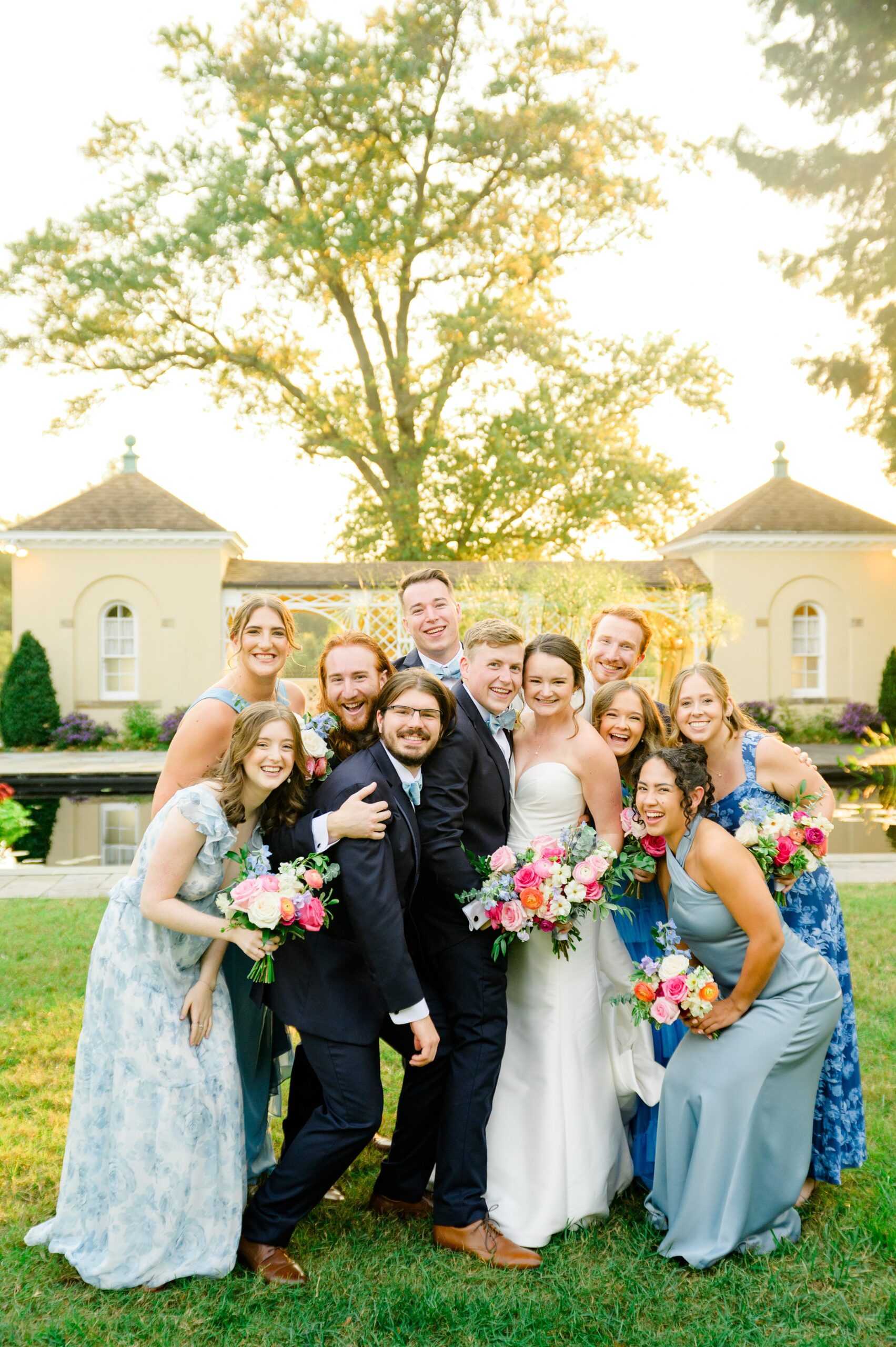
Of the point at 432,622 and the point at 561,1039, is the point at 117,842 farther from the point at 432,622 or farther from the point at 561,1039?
the point at 561,1039

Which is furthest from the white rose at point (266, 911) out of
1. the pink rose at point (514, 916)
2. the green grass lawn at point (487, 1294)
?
the green grass lawn at point (487, 1294)

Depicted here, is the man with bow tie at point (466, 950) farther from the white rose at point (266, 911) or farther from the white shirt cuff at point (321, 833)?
the white rose at point (266, 911)

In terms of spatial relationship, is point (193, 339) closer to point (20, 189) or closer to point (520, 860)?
point (20, 189)

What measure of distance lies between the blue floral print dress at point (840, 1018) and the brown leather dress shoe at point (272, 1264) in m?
1.92

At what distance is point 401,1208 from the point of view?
3.78 meters

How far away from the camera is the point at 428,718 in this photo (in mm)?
3365

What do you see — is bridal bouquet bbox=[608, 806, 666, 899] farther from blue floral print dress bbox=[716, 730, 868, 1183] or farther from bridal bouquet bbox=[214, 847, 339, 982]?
bridal bouquet bbox=[214, 847, 339, 982]

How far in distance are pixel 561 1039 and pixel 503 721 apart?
1.15 meters

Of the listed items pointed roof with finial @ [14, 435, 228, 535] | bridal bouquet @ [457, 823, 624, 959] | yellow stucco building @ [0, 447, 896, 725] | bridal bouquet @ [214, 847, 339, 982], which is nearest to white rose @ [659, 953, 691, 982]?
bridal bouquet @ [457, 823, 624, 959]

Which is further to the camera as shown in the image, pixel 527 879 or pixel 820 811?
pixel 820 811

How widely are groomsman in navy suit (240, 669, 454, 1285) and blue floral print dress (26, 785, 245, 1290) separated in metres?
0.18

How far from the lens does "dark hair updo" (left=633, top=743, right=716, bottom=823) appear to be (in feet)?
11.6

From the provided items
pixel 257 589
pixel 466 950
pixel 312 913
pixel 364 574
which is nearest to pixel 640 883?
pixel 466 950

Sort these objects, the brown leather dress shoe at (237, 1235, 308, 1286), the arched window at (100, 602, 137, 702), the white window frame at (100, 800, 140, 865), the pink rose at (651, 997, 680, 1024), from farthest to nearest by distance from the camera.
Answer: the arched window at (100, 602, 137, 702), the white window frame at (100, 800, 140, 865), the pink rose at (651, 997, 680, 1024), the brown leather dress shoe at (237, 1235, 308, 1286)
